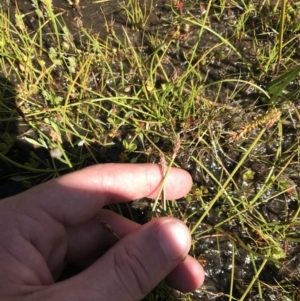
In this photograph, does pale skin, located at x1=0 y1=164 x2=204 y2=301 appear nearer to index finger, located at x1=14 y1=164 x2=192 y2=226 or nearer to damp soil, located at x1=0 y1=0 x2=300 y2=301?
index finger, located at x1=14 y1=164 x2=192 y2=226

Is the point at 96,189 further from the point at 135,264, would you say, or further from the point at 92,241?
the point at 135,264

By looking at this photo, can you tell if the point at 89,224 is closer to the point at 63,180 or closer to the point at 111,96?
the point at 63,180

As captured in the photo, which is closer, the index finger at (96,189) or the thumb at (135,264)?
the thumb at (135,264)

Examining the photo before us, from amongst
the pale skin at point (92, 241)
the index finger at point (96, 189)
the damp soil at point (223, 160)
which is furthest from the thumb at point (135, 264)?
the damp soil at point (223, 160)

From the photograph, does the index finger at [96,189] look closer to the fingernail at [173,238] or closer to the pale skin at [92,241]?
the pale skin at [92,241]

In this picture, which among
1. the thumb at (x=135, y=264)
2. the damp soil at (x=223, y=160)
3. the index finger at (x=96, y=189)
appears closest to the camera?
the thumb at (x=135, y=264)

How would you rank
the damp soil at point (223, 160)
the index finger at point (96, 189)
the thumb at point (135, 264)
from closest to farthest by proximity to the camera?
the thumb at point (135, 264) < the index finger at point (96, 189) < the damp soil at point (223, 160)

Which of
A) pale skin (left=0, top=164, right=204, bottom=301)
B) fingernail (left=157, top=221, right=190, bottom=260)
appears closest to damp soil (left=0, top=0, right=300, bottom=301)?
pale skin (left=0, top=164, right=204, bottom=301)

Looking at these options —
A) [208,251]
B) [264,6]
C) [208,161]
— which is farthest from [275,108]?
[208,251]
